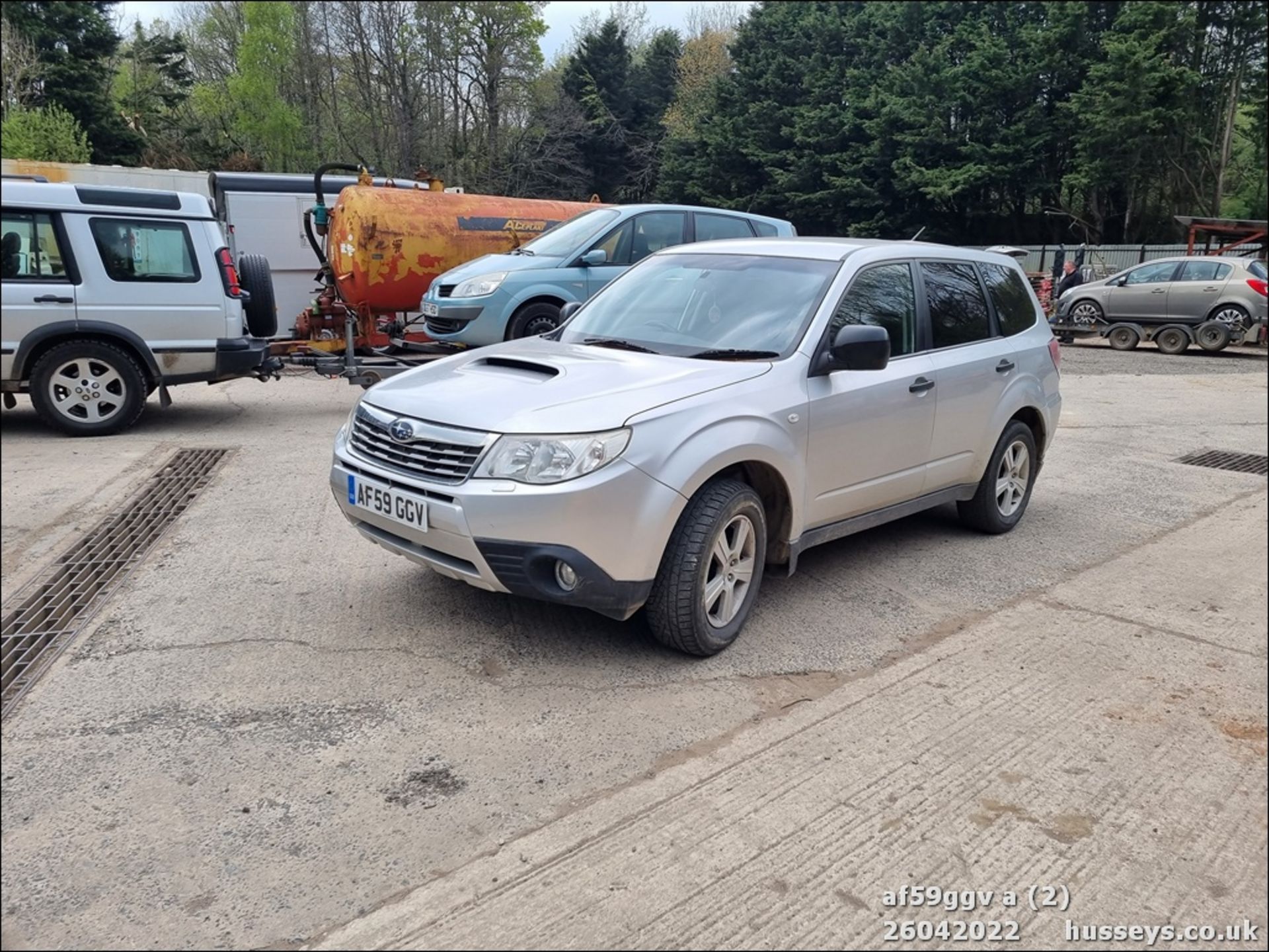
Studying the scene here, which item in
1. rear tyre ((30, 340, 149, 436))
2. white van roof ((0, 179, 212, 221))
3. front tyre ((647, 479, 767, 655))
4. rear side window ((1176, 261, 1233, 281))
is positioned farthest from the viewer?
rear side window ((1176, 261, 1233, 281))

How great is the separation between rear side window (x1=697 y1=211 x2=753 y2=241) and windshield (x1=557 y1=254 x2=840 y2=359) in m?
5.70

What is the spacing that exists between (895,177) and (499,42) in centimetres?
3047

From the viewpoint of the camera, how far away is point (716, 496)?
3.85 m

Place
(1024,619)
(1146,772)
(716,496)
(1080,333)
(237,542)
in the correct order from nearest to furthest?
1. (1146,772)
2. (716,496)
3. (1024,619)
4. (237,542)
5. (1080,333)

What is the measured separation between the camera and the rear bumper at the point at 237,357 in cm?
855

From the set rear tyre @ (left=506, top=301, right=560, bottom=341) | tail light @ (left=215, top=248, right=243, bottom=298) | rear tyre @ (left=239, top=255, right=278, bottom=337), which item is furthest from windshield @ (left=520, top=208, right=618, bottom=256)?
tail light @ (left=215, top=248, right=243, bottom=298)

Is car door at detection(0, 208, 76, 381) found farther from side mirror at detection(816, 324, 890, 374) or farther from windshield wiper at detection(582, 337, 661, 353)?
side mirror at detection(816, 324, 890, 374)

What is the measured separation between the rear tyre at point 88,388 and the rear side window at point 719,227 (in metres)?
5.95

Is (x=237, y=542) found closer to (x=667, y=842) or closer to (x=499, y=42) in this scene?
(x=667, y=842)

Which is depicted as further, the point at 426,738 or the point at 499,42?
the point at 499,42

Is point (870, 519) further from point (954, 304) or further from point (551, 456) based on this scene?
point (551, 456)

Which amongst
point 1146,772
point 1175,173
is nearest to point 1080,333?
point 1175,173

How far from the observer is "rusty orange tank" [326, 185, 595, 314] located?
38.5 feet

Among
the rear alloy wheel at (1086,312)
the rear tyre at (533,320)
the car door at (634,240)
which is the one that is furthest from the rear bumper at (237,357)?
the rear alloy wheel at (1086,312)
